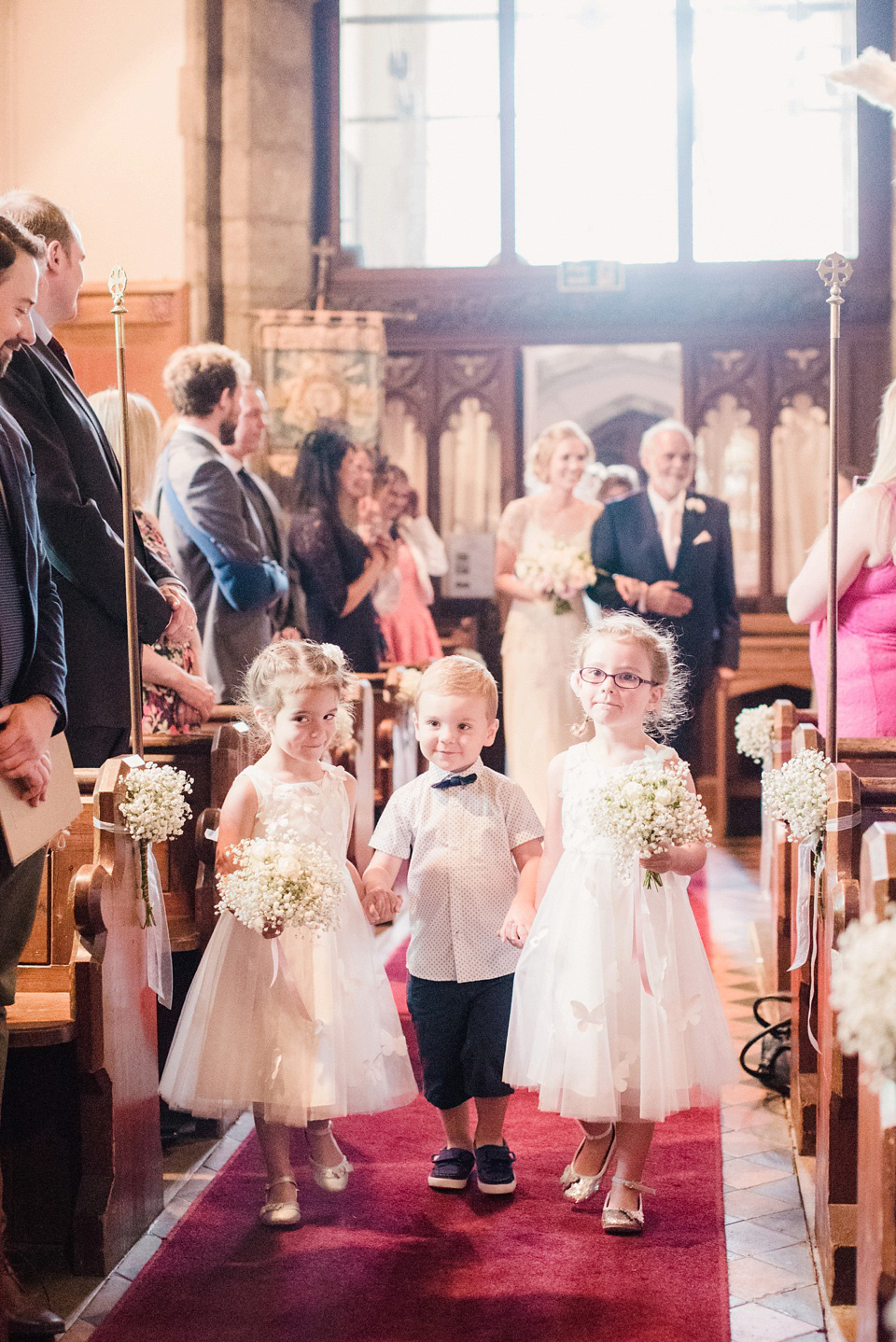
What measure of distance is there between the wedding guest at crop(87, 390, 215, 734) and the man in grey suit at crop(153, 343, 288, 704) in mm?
429

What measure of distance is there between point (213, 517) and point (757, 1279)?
106 inches

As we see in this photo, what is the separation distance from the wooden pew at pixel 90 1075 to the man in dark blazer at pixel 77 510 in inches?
11.1

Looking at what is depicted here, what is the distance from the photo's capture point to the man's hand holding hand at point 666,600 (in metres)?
5.85

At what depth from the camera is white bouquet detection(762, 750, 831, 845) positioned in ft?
9.18

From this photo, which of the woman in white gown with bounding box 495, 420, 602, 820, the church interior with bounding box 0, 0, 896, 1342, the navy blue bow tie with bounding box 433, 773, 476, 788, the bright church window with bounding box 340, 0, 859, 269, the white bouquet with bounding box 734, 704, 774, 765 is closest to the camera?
the navy blue bow tie with bounding box 433, 773, 476, 788

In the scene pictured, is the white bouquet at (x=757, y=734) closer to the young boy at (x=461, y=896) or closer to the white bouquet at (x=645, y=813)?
the young boy at (x=461, y=896)

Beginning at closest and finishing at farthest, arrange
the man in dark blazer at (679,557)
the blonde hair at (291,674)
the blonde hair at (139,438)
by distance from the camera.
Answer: the blonde hair at (291,674)
the blonde hair at (139,438)
the man in dark blazer at (679,557)

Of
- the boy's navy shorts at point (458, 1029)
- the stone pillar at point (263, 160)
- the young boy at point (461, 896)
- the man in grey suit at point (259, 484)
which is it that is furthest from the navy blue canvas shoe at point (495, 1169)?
the stone pillar at point (263, 160)

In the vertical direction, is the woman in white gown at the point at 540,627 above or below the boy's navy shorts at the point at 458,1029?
above

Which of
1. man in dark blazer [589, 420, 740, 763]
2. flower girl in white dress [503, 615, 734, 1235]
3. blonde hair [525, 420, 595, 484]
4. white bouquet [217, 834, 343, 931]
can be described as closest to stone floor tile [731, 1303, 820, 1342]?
flower girl in white dress [503, 615, 734, 1235]

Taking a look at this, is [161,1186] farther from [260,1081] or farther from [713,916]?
[713,916]

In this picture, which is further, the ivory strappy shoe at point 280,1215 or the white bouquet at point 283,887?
the ivory strappy shoe at point 280,1215

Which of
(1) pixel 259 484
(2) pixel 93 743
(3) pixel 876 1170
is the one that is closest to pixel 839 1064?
(3) pixel 876 1170

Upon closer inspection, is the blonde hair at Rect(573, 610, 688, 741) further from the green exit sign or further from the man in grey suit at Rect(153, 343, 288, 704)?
the green exit sign
